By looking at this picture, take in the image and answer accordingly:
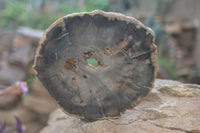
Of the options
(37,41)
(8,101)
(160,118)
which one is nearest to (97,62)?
(160,118)

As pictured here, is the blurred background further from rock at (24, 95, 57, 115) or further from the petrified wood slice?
the petrified wood slice

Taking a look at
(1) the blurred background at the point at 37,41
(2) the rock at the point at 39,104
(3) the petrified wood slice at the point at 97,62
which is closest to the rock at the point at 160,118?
(3) the petrified wood slice at the point at 97,62

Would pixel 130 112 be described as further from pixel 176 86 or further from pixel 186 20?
pixel 186 20

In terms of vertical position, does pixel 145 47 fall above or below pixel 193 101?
above

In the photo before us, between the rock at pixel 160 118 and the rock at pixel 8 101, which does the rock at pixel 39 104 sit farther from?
the rock at pixel 160 118

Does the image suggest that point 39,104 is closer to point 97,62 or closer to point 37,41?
point 37,41

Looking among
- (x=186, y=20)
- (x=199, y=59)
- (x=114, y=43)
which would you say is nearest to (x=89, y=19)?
(x=114, y=43)
